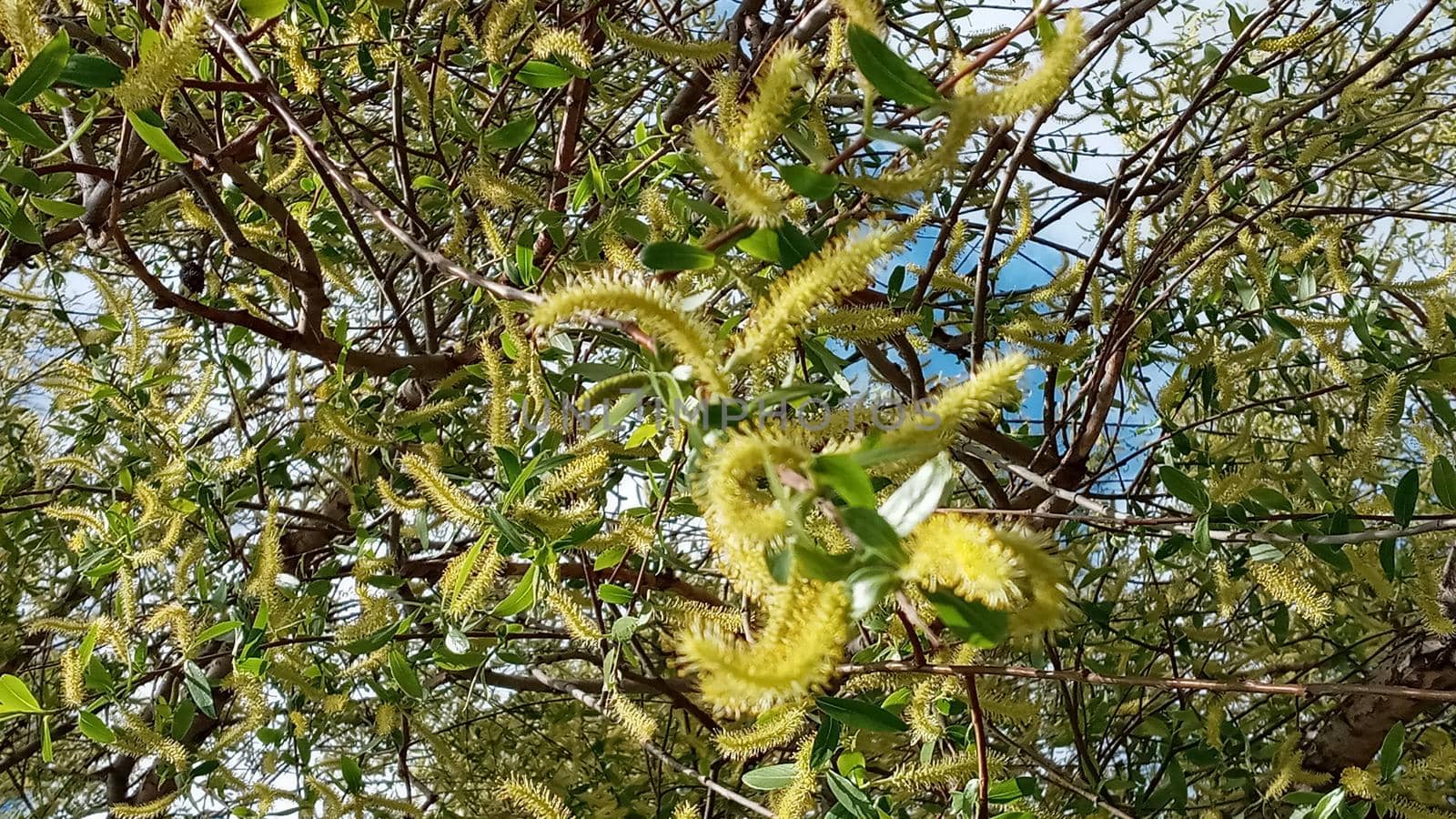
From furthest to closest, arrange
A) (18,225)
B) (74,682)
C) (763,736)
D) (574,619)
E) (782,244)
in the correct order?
(74,682), (18,225), (574,619), (763,736), (782,244)

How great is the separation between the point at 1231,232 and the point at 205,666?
2.15 meters

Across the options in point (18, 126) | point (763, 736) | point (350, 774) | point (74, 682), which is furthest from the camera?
point (350, 774)

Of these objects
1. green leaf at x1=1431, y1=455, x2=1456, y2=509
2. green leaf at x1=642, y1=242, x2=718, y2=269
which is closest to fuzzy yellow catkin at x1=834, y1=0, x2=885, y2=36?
green leaf at x1=642, y1=242, x2=718, y2=269

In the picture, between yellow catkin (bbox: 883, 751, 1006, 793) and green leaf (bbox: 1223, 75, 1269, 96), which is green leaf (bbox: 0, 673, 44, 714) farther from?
green leaf (bbox: 1223, 75, 1269, 96)

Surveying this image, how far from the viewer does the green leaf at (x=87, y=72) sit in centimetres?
89

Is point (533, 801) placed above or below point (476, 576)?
below

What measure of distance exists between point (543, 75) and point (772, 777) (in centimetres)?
88

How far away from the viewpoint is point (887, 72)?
0.65 meters

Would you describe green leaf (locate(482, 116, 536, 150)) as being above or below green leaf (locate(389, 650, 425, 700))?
above

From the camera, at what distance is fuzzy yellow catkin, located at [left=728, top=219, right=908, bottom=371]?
0.57m

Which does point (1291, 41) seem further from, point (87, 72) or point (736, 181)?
point (87, 72)

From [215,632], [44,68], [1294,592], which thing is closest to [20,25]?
[44,68]

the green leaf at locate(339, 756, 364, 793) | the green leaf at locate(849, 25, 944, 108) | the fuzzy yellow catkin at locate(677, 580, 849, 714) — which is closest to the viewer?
the fuzzy yellow catkin at locate(677, 580, 849, 714)

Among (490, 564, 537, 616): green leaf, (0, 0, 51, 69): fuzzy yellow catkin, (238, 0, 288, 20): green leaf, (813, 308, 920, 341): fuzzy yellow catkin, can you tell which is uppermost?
(0, 0, 51, 69): fuzzy yellow catkin
